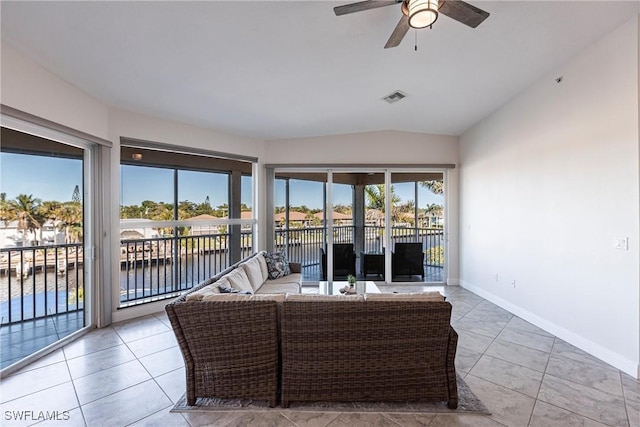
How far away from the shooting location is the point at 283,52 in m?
2.59

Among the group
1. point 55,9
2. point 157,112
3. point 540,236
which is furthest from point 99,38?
point 540,236

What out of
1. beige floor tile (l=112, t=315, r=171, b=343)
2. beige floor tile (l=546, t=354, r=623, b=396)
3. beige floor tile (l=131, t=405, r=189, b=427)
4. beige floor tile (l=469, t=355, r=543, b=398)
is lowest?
beige floor tile (l=546, t=354, r=623, b=396)

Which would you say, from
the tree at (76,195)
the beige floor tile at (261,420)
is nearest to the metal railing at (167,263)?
the tree at (76,195)

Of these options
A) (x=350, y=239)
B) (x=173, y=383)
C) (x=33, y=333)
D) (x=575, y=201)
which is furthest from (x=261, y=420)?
(x=350, y=239)

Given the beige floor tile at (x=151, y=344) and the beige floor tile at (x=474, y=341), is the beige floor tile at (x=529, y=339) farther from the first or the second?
the beige floor tile at (x=151, y=344)

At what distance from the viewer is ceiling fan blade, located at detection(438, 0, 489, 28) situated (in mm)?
1761

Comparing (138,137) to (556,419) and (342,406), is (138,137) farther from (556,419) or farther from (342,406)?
(556,419)

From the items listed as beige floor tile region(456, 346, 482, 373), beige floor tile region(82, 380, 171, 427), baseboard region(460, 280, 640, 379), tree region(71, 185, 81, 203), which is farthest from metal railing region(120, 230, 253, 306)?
baseboard region(460, 280, 640, 379)

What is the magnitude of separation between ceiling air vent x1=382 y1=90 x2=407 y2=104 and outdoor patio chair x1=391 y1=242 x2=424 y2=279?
2.61m

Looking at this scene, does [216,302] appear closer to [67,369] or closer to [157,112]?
[67,369]

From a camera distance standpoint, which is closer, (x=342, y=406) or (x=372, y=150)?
(x=342, y=406)

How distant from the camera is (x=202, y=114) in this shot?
387 centimetres

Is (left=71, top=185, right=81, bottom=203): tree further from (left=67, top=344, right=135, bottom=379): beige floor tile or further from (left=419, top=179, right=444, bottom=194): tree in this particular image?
(left=419, top=179, right=444, bottom=194): tree

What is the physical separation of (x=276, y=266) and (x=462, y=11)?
3485 millimetres
